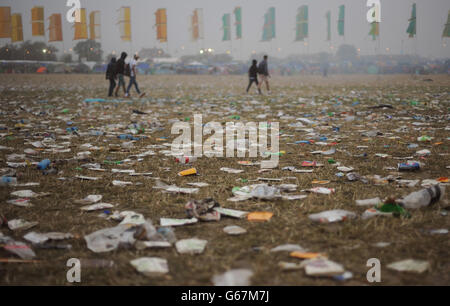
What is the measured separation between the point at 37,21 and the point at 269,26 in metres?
26.0

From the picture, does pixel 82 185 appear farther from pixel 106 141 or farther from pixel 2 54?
pixel 2 54

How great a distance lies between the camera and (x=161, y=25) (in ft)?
120

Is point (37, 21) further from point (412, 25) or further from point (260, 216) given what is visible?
point (260, 216)

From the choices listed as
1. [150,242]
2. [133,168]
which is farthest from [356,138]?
[150,242]

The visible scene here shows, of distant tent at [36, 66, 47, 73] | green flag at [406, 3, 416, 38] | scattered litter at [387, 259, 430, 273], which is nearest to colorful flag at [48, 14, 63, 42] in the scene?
distant tent at [36, 66, 47, 73]

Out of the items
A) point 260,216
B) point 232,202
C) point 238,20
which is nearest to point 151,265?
point 260,216

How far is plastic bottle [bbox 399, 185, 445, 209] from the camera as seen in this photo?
2574 mm

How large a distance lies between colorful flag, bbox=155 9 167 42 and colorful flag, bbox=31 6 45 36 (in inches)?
421

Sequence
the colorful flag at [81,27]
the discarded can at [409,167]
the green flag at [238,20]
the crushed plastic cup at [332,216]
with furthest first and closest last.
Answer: the green flag at [238,20], the colorful flag at [81,27], the discarded can at [409,167], the crushed plastic cup at [332,216]

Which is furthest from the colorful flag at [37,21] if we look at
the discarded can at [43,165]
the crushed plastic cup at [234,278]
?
the crushed plastic cup at [234,278]

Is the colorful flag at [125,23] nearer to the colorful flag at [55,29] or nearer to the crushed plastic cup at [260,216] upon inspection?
the colorful flag at [55,29]

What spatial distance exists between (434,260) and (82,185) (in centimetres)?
287

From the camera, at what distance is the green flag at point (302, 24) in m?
41.8

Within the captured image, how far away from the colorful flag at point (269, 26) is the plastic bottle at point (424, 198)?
1728 inches
